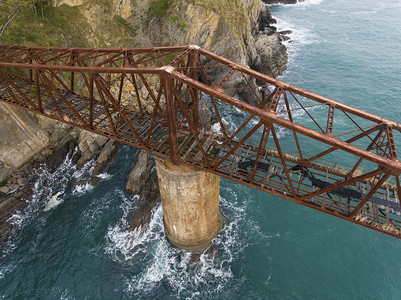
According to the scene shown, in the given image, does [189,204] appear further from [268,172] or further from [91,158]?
[91,158]

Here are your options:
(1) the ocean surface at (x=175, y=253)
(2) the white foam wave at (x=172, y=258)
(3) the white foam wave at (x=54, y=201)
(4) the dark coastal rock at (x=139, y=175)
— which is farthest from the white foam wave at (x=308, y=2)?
→ (3) the white foam wave at (x=54, y=201)

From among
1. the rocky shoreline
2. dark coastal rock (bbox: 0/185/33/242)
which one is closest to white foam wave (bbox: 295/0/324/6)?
the rocky shoreline

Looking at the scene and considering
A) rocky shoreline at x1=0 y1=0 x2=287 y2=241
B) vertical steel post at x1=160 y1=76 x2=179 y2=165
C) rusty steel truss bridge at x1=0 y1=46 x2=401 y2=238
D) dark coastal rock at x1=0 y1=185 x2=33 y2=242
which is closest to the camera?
rusty steel truss bridge at x1=0 y1=46 x2=401 y2=238

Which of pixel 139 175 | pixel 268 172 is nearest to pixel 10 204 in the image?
pixel 139 175

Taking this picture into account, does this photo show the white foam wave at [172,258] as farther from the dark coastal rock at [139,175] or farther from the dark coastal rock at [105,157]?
the dark coastal rock at [105,157]

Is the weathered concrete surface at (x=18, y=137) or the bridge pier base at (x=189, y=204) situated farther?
the weathered concrete surface at (x=18, y=137)

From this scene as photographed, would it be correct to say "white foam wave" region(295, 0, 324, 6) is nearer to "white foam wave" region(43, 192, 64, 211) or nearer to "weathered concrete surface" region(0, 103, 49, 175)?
"weathered concrete surface" region(0, 103, 49, 175)

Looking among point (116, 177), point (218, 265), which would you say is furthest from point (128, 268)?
point (116, 177)

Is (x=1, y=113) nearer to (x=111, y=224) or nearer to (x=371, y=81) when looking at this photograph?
(x=111, y=224)

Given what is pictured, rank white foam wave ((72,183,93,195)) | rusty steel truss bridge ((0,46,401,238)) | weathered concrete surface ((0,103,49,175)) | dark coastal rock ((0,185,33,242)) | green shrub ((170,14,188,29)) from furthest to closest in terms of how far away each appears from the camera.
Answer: green shrub ((170,14,188,29)) < weathered concrete surface ((0,103,49,175)) < white foam wave ((72,183,93,195)) < dark coastal rock ((0,185,33,242)) < rusty steel truss bridge ((0,46,401,238))
